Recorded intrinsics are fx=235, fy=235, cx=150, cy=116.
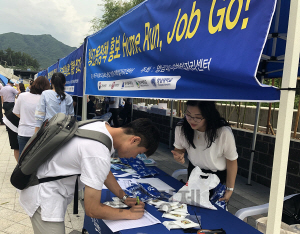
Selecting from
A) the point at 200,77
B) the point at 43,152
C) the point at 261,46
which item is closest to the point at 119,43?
the point at 200,77

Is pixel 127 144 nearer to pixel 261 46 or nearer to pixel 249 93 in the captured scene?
pixel 249 93

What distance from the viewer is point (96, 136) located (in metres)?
1.19

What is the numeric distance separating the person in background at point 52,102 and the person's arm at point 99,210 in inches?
76.7

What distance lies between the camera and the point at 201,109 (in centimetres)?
184

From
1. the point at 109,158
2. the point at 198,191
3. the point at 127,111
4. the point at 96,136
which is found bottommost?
the point at 198,191

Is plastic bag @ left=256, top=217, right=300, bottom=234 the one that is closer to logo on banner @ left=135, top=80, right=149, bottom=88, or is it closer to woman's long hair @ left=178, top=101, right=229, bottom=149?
woman's long hair @ left=178, top=101, right=229, bottom=149

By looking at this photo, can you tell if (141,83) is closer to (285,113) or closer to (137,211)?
(137,211)

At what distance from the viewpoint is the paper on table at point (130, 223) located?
52.1 inches

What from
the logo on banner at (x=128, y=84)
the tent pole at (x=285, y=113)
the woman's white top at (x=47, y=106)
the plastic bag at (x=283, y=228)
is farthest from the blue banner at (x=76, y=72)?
the tent pole at (x=285, y=113)

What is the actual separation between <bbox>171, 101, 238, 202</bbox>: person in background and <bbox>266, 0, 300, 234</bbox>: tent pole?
84 centimetres

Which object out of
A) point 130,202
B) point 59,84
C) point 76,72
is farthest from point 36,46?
point 130,202

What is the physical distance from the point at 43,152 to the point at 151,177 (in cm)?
129

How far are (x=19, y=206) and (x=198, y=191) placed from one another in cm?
259

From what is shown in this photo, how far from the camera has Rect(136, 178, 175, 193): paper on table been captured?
196 centimetres
